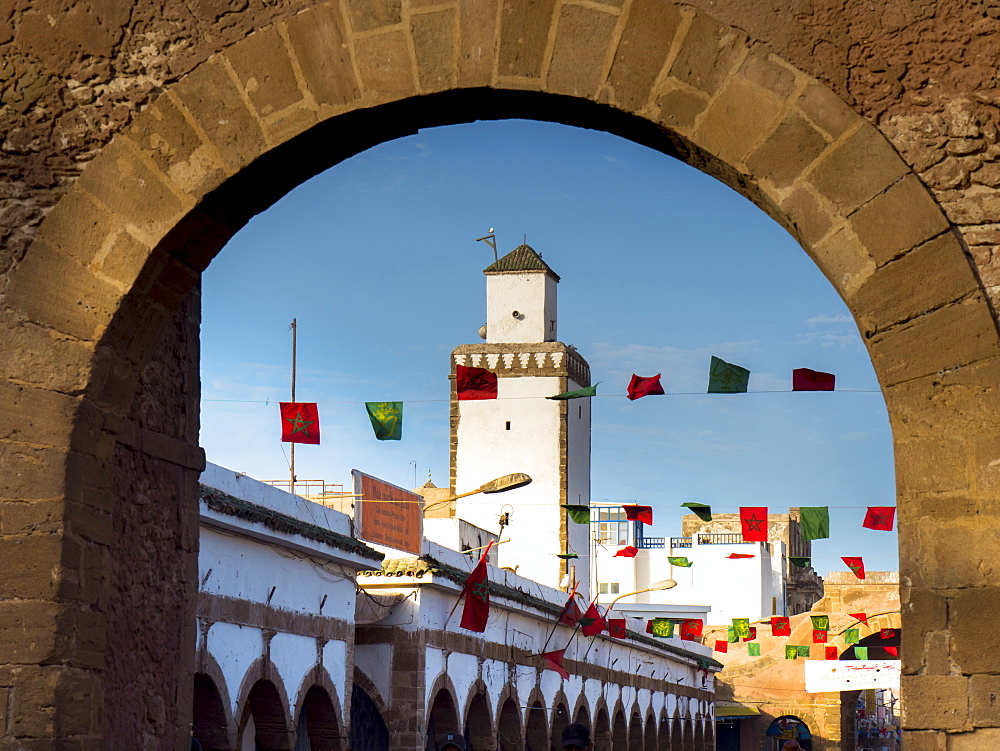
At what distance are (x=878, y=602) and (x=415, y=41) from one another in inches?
1220

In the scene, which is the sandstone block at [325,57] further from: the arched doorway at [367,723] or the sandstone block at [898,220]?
the arched doorway at [367,723]

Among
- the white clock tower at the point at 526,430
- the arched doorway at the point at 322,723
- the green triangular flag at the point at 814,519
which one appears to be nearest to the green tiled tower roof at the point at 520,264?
the white clock tower at the point at 526,430

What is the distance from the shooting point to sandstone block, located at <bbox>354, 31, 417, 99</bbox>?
13.6 feet

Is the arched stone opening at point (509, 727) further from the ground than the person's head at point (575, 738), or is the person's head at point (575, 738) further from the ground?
the person's head at point (575, 738)

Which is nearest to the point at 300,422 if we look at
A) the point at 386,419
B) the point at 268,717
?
the point at 386,419

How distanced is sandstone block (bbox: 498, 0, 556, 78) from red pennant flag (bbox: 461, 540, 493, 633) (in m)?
12.0

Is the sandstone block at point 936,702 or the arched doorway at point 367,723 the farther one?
the arched doorway at point 367,723

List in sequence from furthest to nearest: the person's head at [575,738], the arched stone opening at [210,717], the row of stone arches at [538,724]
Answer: the row of stone arches at [538,724] < the arched stone opening at [210,717] < the person's head at [575,738]

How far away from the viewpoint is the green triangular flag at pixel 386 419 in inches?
451

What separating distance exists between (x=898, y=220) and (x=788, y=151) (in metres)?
Answer: 0.36

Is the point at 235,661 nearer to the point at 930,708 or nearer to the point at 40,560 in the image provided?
the point at 40,560

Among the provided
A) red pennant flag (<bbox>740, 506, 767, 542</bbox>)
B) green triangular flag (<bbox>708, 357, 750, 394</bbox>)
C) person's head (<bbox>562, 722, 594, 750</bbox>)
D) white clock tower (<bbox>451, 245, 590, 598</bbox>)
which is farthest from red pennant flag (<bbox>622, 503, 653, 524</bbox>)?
white clock tower (<bbox>451, 245, 590, 598</bbox>)

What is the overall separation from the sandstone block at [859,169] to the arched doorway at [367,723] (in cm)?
1201

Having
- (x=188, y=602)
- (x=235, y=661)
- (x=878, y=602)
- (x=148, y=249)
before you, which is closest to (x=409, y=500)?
(x=235, y=661)
